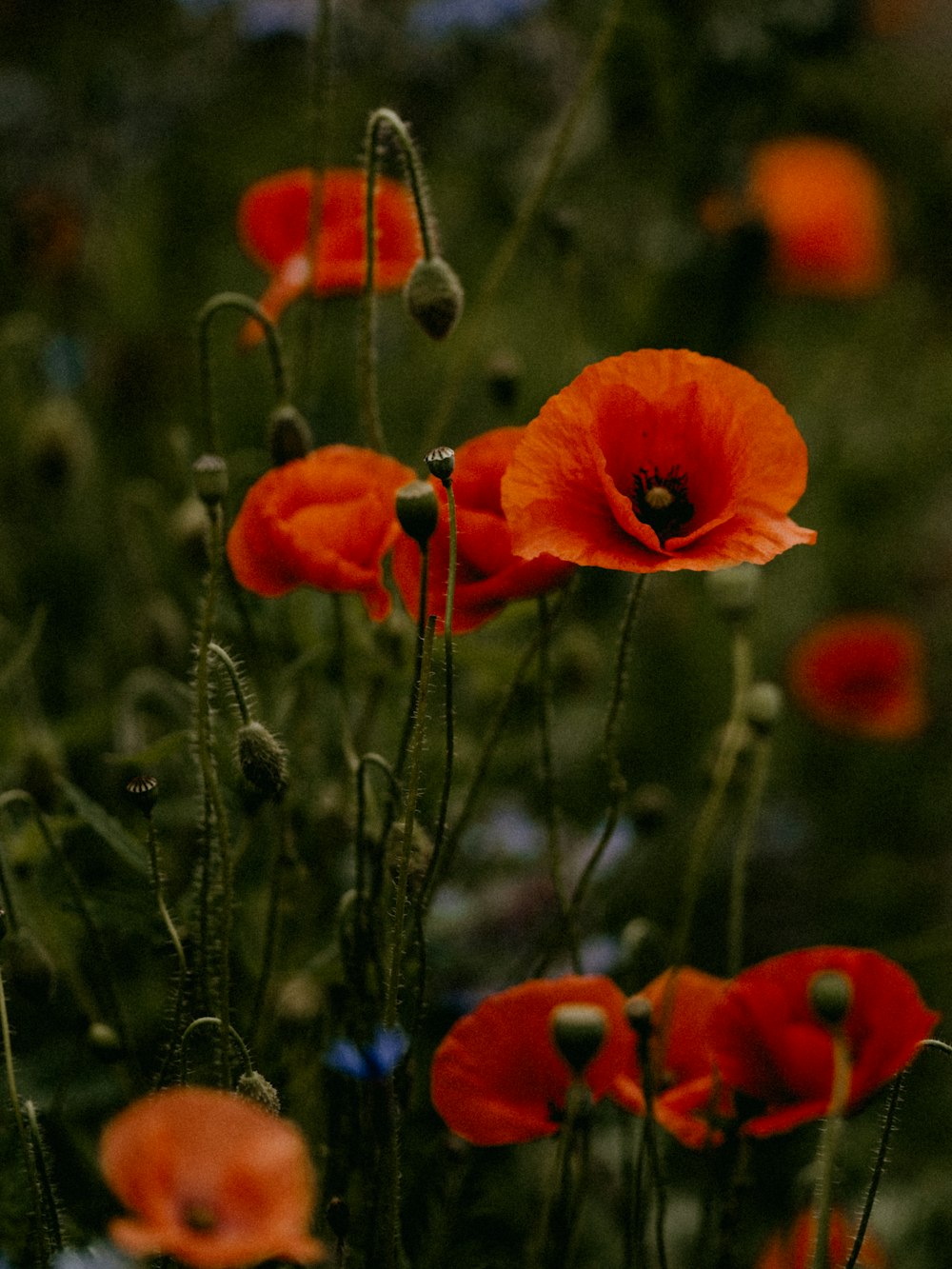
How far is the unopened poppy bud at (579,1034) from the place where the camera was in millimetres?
588

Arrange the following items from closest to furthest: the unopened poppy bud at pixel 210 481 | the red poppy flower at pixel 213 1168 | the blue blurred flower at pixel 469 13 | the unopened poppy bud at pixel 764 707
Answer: the red poppy flower at pixel 213 1168, the unopened poppy bud at pixel 210 481, the unopened poppy bud at pixel 764 707, the blue blurred flower at pixel 469 13

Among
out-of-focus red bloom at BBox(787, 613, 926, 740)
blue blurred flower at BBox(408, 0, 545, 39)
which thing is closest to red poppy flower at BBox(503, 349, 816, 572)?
out-of-focus red bloom at BBox(787, 613, 926, 740)

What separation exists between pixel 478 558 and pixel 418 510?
12cm

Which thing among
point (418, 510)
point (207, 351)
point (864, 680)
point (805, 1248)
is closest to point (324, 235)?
point (207, 351)

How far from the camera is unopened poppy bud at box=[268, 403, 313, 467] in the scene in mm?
888

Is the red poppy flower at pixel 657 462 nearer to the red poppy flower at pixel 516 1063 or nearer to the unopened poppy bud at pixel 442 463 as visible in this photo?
the unopened poppy bud at pixel 442 463

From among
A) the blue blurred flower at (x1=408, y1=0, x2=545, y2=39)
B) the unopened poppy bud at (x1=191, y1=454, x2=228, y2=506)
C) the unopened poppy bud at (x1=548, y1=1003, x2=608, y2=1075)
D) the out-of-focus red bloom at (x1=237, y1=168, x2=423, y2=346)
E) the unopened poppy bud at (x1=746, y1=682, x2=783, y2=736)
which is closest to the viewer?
the unopened poppy bud at (x1=548, y1=1003, x2=608, y2=1075)

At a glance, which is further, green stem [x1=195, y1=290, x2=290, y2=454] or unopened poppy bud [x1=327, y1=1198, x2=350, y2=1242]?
green stem [x1=195, y1=290, x2=290, y2=454]

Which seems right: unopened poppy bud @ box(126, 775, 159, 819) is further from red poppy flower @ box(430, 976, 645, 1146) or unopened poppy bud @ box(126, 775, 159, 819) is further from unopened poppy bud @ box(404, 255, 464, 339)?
unopened poppy bud @ box(404, 255, 464, 339)

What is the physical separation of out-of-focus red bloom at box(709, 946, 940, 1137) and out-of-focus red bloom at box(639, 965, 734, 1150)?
0.07ft

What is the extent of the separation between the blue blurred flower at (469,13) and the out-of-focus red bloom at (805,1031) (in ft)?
4.47

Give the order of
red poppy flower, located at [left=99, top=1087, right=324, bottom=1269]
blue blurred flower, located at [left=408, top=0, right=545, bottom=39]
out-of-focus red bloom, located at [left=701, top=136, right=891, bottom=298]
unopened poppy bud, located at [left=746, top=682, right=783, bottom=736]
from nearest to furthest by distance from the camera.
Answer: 1. red poppy flower, located at [left=99, top=1087, right=324, bottom=1269]
2. unopened poppy bud, located at [left=746, top=682, right=783, bottom=736]
3. blue blurred flower, located at [left=408, top=0, right=545, bottom=39]
4. out-of-focus red bloom, located at [left=701, top=136, right=891, bottom=298]

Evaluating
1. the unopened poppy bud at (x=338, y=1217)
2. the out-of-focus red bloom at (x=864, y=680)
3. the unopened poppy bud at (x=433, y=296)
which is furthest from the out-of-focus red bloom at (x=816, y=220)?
the unopened poppy bud at (x=338, y=1217)

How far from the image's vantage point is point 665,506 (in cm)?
79
